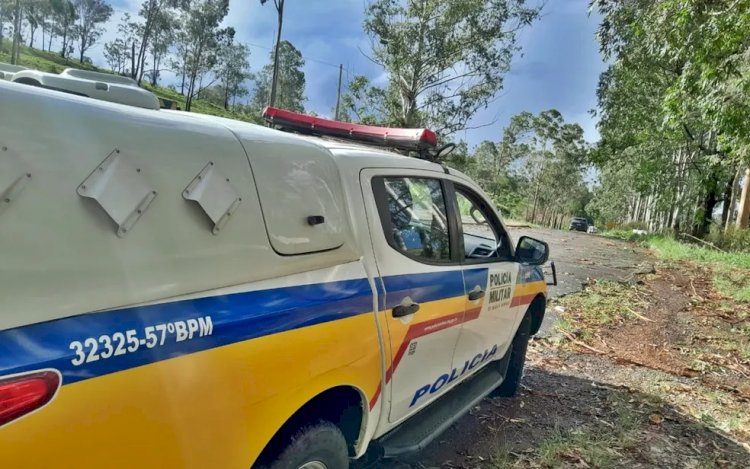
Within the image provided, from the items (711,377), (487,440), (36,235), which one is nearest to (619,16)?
(711,377)

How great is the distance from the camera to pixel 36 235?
4.40ft

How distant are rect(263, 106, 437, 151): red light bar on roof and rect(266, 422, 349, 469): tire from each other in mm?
1850

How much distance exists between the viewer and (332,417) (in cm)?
234

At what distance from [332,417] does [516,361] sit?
2.54 metres

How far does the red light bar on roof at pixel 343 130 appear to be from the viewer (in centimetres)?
333

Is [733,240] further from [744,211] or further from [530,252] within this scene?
[530,252]

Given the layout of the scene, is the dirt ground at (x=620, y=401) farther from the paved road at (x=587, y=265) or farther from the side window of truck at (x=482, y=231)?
the side window of truck at (x=482, y=231)

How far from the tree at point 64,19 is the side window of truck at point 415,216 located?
5809 cm

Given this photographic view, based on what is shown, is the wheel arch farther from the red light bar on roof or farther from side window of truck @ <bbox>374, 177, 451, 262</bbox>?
the red light bar on roof

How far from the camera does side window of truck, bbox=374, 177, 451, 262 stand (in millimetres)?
2670

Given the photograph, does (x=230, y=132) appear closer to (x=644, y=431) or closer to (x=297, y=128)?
(x=297, y=128)

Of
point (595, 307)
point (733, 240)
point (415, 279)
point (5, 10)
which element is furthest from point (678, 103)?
point (5, 10)

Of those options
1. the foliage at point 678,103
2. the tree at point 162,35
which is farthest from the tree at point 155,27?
the foliage at point 678,103

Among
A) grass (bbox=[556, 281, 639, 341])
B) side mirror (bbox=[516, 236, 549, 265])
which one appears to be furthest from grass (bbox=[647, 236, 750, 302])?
side mirror (bbox=[516, 236, 549, 265])
